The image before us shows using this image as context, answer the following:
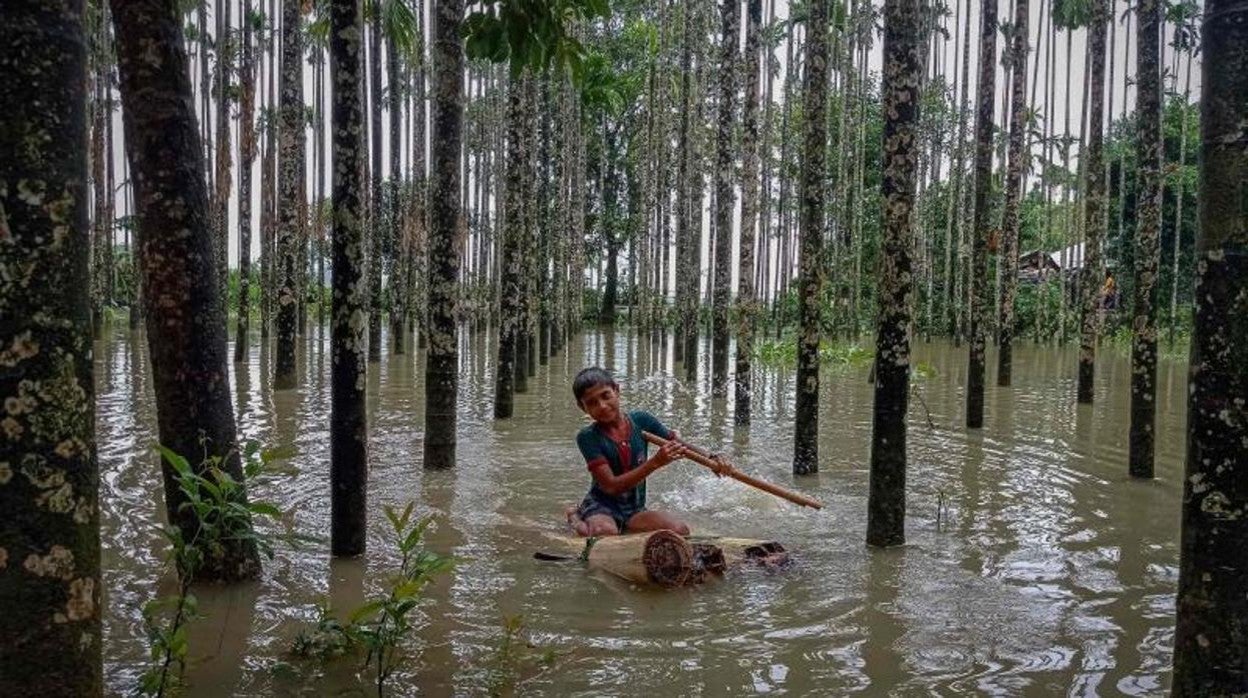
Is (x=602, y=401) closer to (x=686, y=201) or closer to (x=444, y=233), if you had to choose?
(x=444, y=233)

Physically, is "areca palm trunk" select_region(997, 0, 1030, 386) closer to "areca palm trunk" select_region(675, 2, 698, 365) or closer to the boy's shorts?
"areca palm trunk" select_region(675, 2, 698, 365)

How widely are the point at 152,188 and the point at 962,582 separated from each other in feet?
13.5

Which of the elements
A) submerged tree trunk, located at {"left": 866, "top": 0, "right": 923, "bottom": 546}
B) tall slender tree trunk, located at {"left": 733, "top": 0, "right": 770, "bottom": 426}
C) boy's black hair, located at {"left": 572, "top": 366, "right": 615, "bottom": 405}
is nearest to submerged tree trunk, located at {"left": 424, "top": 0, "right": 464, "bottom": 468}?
boy's black hair, located at {"left": 572, "top": 366, "right": 615, "bottom": 405}

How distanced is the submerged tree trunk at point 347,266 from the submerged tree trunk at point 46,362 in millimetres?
2577

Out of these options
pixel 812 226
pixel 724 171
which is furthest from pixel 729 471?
pixel 724 171

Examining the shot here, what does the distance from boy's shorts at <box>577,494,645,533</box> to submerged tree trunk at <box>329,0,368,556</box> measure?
1.34m

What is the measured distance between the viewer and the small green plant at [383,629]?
10.2 ft

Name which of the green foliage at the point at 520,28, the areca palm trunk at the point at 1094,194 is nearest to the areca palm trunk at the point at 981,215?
the areca palm trunk at the point at 1094,194

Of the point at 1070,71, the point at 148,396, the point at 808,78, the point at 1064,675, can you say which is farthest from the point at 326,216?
the point at 1064,675

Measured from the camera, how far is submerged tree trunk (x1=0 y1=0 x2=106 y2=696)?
1.91 metres

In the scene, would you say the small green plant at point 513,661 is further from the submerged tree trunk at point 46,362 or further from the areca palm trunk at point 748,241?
the areca palm trunk at point 748,241

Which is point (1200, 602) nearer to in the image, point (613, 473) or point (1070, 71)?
point (613, 473)

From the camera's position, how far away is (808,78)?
720cm

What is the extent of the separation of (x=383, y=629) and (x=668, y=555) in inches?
Answer: 63.8
